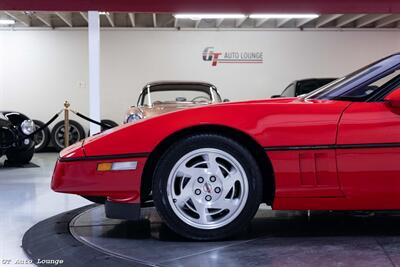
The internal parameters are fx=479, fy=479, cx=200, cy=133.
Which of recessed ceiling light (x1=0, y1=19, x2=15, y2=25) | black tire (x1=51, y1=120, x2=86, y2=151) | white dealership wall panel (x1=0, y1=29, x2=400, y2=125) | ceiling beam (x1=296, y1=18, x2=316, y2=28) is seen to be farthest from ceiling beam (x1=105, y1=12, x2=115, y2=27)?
ceiling beam (x1=296, y1=18, x2=316, y2=28)

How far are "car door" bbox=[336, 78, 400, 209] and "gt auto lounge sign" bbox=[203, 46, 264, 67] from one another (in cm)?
927

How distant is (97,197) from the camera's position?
2924mm

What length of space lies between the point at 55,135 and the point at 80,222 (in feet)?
25.4

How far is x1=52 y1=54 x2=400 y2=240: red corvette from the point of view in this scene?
2730 mm

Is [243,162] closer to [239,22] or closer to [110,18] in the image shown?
[110,18]

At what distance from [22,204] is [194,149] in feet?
7.60

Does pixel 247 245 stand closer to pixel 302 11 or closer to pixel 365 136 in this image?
pixel 365 136

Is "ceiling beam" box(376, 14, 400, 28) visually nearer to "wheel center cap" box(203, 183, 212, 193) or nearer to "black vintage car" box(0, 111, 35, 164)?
"black vintage car" box(0, 111, 35, 164)

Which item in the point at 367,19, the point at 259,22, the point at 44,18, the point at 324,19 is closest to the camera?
the point at 44,18

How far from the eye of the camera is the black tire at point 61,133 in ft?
35.6

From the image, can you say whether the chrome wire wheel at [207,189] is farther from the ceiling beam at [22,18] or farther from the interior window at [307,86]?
the ceiling beam at [22,18]

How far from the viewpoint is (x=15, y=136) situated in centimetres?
720

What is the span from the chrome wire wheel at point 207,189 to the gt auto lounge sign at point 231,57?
926 cm

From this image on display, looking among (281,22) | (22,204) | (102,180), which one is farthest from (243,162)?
(281,22)
